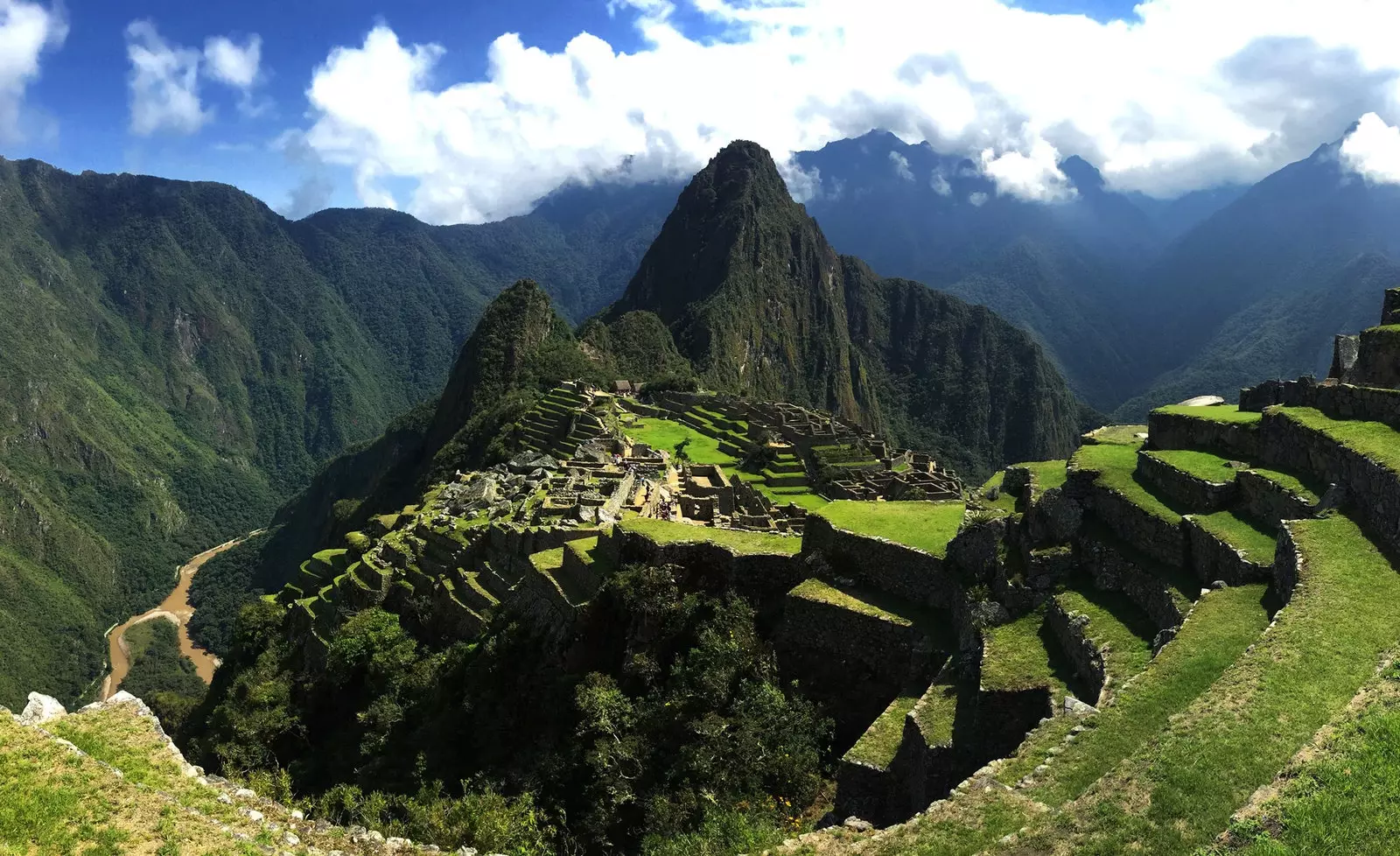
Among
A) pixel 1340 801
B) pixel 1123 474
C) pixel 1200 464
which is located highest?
pixel 1200 464

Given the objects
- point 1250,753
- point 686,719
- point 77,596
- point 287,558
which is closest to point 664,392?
point 287,558

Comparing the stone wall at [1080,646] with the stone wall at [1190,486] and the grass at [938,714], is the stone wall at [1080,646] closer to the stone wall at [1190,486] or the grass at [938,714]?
the grass at [938,714]

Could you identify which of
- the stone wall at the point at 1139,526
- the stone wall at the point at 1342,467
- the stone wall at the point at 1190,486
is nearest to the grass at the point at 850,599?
the stone wall at the point at 1139,526

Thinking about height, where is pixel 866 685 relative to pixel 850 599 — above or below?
below

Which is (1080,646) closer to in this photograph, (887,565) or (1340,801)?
(887,565)

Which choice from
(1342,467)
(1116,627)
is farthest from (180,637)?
(1342,467)

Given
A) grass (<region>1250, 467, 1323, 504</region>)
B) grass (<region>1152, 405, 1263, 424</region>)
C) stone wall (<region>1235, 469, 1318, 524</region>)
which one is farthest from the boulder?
grass (<region>1152, 405, 1263, 424</region>)

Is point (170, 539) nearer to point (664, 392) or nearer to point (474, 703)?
point (664, 392)

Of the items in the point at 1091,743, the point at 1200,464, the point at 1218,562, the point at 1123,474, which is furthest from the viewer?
the point at 1123,474
